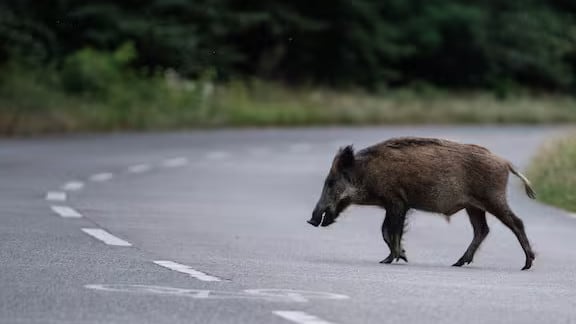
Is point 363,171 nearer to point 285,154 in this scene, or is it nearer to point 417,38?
point 285,154

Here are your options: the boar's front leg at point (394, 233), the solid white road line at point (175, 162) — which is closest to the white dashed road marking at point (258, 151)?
the solid white road line at point (175, 162)

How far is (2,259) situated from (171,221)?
551 centimetres

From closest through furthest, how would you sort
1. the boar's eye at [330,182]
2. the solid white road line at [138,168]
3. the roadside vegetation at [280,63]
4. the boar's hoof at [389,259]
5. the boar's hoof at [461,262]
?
the boar's hoof at [389,259], the boar's hoof at [461,262], the boar's eye at [330,182], the solid white road line at [138,168], the roadside vegetation at [280,63]

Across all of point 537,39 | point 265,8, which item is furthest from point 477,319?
point 537,39

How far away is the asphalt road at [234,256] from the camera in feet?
30.5

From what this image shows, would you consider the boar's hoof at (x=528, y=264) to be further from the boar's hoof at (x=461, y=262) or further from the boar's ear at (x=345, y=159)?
the boar's ear at (x=345, y=159)

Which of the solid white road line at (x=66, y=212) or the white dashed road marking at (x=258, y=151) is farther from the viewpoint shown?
the white dashed road marking at (x=258, y=151)

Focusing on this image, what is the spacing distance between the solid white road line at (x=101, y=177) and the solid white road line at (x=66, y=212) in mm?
5956

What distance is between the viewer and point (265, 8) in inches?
2413

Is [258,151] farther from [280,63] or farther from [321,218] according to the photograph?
[280,63]

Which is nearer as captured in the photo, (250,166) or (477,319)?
(477,319)

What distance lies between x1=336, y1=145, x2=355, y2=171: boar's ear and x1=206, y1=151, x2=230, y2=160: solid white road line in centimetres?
1830

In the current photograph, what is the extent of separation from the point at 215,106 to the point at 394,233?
36.1 meters

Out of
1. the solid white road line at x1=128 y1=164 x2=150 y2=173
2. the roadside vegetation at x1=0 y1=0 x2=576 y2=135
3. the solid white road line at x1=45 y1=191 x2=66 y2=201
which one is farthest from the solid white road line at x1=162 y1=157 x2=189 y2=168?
the roadside vegetation at x1=0 y1=0 x2=576 y2=135
